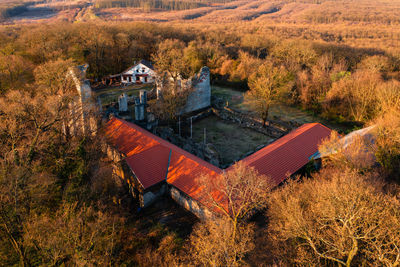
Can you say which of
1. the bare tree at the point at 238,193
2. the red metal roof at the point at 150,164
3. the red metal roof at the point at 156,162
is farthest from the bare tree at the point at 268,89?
the bare tree at the point at 238,193

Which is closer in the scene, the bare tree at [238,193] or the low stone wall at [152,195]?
the bare tree at [238,193]

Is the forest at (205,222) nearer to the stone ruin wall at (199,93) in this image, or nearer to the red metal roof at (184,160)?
the red metal roof at (184,160)

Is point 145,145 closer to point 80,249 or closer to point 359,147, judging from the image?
point 80,249

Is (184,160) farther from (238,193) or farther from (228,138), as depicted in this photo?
(228,138)

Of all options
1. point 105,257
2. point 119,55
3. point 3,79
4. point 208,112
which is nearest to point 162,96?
point 208,112

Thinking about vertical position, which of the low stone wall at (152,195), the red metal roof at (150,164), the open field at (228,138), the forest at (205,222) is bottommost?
the open field at (228,138)

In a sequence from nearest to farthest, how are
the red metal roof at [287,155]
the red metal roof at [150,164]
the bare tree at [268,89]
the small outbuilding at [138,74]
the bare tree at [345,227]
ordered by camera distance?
the bare tree at [345,227] → the red metal roof at [150,164] → the red metal roof at [287,155] → the bare tree at [268,89] → the small outbuilding at [138,74]

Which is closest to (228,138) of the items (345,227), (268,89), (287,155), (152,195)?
(268,89)
